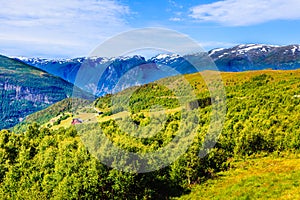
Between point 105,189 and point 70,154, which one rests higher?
point 70,154

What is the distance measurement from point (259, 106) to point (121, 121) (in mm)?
73736

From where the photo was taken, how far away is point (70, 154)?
5866cm

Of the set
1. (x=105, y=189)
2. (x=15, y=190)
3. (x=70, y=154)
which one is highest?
(x=70, y=154)

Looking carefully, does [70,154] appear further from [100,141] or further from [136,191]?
[136,191]

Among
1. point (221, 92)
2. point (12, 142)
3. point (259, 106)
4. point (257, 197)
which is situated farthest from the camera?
point (221, 92)

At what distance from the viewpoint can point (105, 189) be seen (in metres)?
53.2

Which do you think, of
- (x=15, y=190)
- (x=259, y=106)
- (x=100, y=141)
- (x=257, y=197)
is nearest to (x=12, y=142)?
(x=15, y=190)

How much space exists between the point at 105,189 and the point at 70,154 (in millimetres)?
10033

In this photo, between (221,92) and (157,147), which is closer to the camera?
(157,147)

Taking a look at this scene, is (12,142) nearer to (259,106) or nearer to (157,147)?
(157,147)

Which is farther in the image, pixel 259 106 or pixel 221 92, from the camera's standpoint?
pixel 221 92

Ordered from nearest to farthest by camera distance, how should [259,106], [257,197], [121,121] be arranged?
[257,197] < [121,121] < [259,106]

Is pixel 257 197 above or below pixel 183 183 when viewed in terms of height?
above

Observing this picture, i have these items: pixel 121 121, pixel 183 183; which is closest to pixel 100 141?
pixel 183 183
